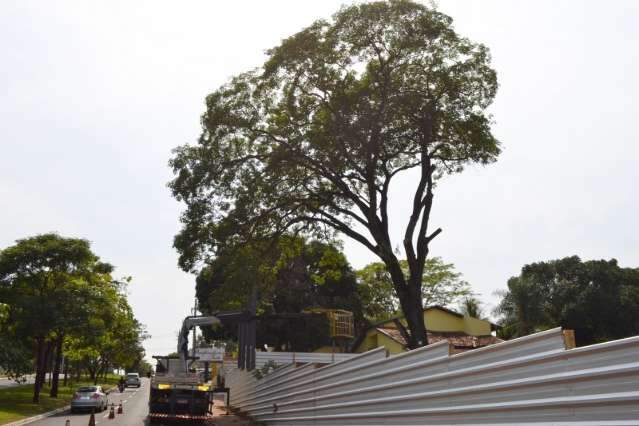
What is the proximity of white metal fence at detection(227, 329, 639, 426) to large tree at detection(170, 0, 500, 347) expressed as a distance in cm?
→ 858

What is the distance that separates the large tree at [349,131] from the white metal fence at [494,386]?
8.58 metres

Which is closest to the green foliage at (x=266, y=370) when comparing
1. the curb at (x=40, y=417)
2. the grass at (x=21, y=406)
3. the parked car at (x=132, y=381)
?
the curb at (x=40, y=417)

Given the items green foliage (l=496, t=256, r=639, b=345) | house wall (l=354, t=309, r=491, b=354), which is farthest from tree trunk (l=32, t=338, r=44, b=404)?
green foliage (l=496, t=256, r=639, b=345)

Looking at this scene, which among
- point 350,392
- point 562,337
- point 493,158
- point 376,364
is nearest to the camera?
point 562,337

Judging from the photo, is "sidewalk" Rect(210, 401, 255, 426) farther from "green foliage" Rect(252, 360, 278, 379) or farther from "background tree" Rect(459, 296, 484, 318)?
"background tree" Rect(459, 296, 484, 318)

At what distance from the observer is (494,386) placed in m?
6.39

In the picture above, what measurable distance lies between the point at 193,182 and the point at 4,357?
982 cm

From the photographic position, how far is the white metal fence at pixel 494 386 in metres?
4.70

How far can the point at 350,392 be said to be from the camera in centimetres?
1143

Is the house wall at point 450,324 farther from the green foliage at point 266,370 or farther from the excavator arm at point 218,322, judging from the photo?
the green foliage at point 266,370

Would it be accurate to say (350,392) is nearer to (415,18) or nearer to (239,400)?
(415,18)

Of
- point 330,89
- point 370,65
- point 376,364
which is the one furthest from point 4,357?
point 376,364

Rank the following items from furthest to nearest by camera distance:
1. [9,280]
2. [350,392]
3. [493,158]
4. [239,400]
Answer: [9,280]
[239,400]
[493,158]
[350,392]

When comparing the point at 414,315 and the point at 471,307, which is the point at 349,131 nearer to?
the point at 414,315
